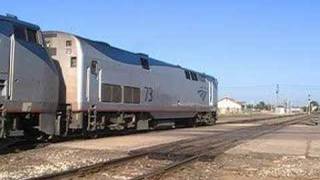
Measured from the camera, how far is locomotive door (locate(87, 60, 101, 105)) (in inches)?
886

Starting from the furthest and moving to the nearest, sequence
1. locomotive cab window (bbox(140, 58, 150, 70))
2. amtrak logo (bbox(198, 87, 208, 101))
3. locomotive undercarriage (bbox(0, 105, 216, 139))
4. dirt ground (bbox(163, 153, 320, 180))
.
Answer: amtrak logo (bbox(198, 87, 208, 101)) < locomotive cab window (bbox(140, 58, 150, 70)) < locomotive undercarriage (bbox(0, 105, 216, 139)) < dirt ground (bbox(163, 153, 320, 180))

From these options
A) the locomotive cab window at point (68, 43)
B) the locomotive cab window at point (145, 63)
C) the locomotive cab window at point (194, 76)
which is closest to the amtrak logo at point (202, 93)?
the locomotive cab window at point (194, 76)

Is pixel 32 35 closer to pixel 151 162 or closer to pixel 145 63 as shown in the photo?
pixel 151 162

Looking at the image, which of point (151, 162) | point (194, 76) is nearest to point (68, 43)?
point (151, 162)

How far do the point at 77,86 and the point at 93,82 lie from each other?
1.37 meters

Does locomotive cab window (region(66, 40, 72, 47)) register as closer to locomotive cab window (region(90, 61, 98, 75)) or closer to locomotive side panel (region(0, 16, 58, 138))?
locomotive cab window (region(90, 61, 98, 75))

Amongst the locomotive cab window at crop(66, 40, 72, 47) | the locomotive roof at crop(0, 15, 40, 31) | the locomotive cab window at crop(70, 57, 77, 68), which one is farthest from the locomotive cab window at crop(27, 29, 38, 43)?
the locomotive cab window at crop(70, 57, 77, 68)

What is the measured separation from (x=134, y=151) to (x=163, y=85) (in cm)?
1479

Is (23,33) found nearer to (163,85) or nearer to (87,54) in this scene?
(87,54)

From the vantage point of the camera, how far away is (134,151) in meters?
17.7

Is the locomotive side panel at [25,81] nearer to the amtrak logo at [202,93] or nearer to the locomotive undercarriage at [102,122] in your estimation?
the locomotive undercarriage at [102,122]

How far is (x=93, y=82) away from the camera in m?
22.9

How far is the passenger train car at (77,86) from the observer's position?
16672 mm

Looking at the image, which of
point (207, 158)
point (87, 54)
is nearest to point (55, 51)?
point (87, 54)
